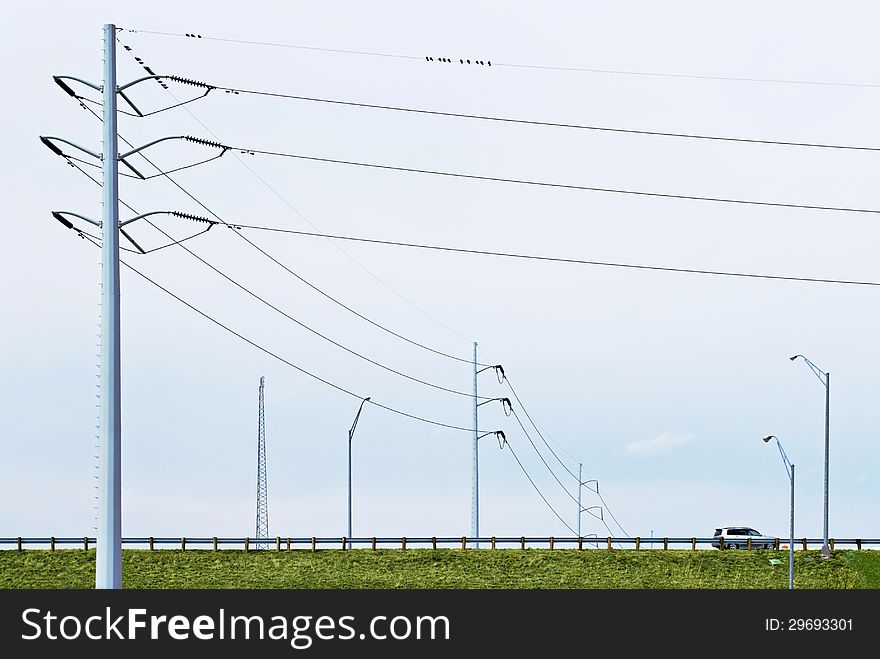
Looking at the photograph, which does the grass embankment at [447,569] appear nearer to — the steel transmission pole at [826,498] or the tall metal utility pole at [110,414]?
the steel transmission pole at [826,498]

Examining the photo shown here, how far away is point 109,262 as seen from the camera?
31.1m

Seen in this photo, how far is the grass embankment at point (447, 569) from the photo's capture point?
2530 inches

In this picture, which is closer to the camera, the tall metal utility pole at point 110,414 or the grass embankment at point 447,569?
the tall metal utility pole at point 110,414

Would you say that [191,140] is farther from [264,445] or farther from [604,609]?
[264,445]

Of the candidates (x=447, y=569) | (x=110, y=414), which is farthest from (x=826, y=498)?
(x=110, y=414)

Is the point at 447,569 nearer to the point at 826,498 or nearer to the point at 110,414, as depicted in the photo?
the point at 826,498

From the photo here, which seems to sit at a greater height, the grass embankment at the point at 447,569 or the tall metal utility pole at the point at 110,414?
the tall metal utility pole at the point at 110,414

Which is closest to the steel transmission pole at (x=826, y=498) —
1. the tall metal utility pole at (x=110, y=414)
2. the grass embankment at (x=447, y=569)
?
the grass embankment at (x=447, y=569)

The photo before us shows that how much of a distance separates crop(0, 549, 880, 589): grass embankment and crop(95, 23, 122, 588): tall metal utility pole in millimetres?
32497

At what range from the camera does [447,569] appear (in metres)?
68.5

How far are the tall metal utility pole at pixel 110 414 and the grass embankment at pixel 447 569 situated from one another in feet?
107

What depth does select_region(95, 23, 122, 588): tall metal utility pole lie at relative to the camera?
99.6ft

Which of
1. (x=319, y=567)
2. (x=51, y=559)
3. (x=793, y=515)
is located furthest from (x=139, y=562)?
(x=793, y=515)

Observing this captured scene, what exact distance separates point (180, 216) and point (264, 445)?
49589 millimetres
